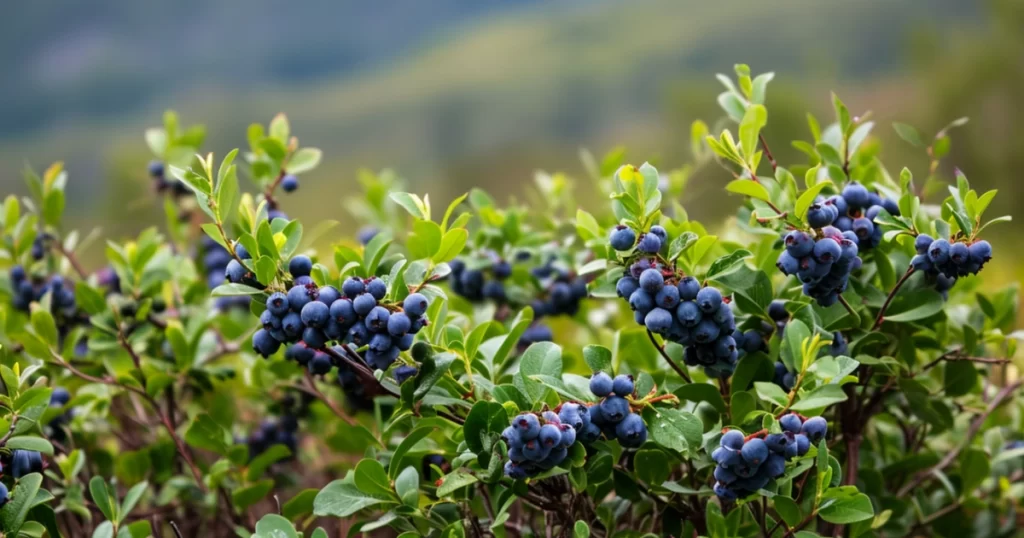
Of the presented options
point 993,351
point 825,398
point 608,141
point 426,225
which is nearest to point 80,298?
point 426,225

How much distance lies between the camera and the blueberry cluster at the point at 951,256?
2.94ft

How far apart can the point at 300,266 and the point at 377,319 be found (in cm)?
14

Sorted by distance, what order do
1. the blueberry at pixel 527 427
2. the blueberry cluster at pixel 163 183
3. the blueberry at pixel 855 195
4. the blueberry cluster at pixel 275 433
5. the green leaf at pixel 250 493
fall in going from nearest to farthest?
the blueberry at pixel 527 427 < the blueberry at pixel 855 195 < the green leaf at pixel 250 493 < the blueberry cluster at pixel 275 433 < the blueberry cluster at pixel 163 183

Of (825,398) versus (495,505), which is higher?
(825,398)

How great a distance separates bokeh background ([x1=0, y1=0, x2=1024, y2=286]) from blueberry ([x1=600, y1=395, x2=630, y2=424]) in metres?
9.30

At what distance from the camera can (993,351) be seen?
4.91 feet

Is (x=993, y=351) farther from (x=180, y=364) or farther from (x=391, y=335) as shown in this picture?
(x=180, y=364)

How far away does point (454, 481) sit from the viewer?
87 centimetres

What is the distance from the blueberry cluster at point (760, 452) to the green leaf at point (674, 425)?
30 mm

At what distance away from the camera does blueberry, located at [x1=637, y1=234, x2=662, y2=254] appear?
0.87 metres

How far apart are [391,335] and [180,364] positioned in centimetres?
61

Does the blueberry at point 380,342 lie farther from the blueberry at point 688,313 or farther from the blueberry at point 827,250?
the blueberry at point 827,250

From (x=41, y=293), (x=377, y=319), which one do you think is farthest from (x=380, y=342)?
(x=41, y=293)

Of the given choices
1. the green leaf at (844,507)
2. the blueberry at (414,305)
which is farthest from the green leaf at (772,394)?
the blueberry at (414,305)
